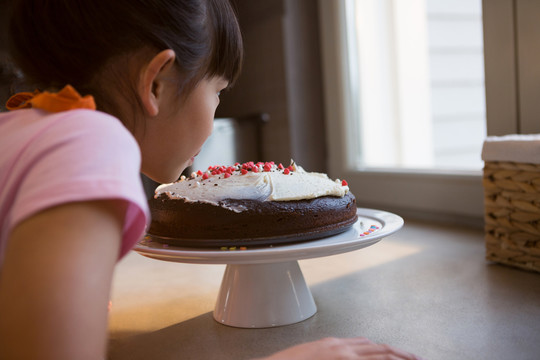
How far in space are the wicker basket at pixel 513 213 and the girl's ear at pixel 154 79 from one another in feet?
2.53

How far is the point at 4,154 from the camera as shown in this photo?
0.41 m

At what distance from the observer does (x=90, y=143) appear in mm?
382

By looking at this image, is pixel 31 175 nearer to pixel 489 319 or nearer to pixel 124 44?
pixel 124 44

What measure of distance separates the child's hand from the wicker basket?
640 mm

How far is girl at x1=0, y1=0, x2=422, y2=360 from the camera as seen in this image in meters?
0.35

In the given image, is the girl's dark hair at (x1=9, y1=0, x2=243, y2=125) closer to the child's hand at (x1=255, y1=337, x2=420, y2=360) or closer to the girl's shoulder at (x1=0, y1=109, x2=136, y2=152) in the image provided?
the girl's shoulder at (x1=0, y1=109, x2=136, y2=152)

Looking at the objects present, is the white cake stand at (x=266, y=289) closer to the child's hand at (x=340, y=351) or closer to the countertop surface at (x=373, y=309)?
the countertop surface at (x=373, y=309)

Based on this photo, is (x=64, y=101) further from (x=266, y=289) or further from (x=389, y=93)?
(x=389, y=93)

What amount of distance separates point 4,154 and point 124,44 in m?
0.22

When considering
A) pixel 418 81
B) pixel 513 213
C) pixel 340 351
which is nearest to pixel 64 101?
pixel 340 351

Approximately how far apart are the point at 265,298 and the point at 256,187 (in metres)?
0.20

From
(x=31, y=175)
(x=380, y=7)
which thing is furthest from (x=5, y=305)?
(x=380, y=7)

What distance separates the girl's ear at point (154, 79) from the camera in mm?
583

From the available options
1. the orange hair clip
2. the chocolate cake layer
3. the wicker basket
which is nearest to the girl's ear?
the orange hair clip
